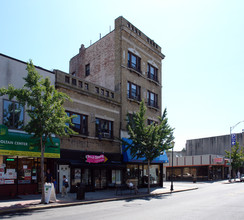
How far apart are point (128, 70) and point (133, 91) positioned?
2443mm

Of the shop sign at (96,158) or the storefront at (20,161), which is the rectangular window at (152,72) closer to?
the shop sign at (96,158)

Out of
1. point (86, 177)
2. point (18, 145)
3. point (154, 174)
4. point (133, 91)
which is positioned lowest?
point (154, 174)

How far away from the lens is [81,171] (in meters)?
23.7

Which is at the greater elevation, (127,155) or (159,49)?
(159,49)

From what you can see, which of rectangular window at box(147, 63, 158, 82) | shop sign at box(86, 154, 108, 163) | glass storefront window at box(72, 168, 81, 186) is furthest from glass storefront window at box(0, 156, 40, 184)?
rectangular window at box(147, 63, 158, 82)

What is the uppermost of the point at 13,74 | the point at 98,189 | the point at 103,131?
the point at 13,74

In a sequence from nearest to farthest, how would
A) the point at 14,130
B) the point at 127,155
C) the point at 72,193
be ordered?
the point at 14,130, the point at 72,193, the point at 127,155

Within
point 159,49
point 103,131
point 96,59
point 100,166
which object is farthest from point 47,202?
point 159,49

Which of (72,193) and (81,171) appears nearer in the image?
(72,193)

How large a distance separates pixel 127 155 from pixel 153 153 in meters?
3.12

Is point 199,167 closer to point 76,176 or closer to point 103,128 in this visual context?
point 103,128

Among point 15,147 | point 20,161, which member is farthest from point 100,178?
point 15,147

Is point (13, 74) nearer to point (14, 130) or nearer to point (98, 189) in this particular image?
point (14, 130)

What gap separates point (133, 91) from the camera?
1225 inches
